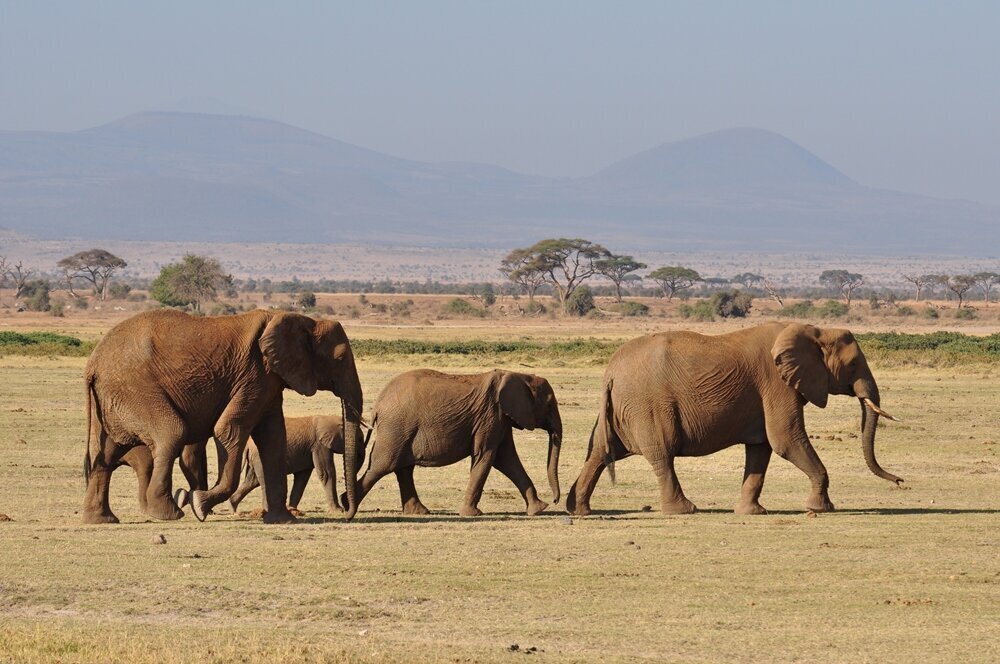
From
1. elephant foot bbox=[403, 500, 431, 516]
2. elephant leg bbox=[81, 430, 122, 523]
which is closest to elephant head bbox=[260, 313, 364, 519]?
elephant foot bbox=[403, 500, 431, 516]

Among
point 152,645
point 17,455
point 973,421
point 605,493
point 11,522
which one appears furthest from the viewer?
point 973,421

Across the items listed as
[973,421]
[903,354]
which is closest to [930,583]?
[973,421]

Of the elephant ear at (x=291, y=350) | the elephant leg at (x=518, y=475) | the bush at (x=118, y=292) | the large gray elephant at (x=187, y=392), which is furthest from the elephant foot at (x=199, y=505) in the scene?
the bush at (x=118, y=292)

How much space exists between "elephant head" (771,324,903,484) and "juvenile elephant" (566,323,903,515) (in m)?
0.01

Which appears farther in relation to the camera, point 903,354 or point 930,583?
point 903,354

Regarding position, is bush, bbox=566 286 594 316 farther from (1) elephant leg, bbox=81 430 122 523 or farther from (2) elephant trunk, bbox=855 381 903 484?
(1) elephant leg, bbox=81 430 122 523

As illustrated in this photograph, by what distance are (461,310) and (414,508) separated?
8908 centimetres

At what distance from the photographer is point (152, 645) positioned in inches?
458

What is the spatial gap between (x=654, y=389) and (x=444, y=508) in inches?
118

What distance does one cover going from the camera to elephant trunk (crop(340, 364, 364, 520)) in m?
18.9

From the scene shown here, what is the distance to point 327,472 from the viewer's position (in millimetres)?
21141

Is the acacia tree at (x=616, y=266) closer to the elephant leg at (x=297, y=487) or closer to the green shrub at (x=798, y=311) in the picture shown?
the green shrub at (x=798, y=311)

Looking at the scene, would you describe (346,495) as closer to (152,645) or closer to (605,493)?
(605,493)

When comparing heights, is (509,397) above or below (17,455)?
above
